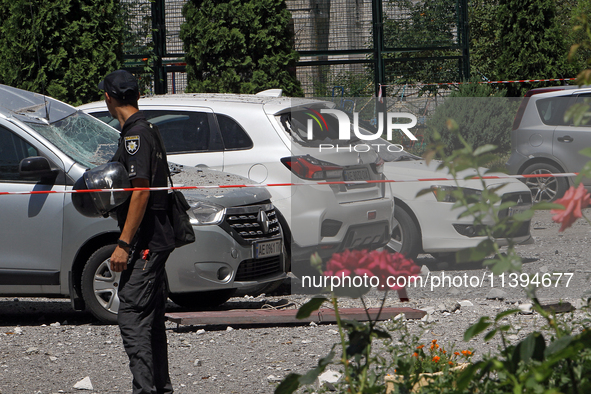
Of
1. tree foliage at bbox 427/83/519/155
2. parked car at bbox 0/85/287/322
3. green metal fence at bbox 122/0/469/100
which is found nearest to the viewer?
tree foliage at bbox 427/83/519/155

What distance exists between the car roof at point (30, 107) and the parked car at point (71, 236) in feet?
0.08

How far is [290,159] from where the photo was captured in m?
6.41

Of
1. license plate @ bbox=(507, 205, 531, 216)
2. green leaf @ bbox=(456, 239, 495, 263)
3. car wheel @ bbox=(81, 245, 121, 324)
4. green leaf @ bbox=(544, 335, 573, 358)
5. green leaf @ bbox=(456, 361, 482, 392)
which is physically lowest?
car wheel @ bbox=(81, 245, 121, 324)

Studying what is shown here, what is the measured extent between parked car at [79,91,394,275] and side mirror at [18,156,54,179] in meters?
1.54

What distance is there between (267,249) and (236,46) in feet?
21.4

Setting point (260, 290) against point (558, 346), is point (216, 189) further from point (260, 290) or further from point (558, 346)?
point (558, 346)

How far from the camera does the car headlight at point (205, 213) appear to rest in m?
5.73

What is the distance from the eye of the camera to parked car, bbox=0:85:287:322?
5.62 meters

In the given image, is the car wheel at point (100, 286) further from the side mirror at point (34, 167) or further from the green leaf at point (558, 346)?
the green leaf at point (558, 346)

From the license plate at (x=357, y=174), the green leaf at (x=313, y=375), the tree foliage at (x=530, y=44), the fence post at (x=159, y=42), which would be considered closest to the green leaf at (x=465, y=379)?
the green leaf at (x=313, y=375)

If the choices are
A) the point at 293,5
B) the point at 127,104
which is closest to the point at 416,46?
the point at 293,5

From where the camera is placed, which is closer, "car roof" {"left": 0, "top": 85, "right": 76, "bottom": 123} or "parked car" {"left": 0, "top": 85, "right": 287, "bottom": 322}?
"parked car" {"left": 0, "top": 85, "right": 287, "bottom": 322}

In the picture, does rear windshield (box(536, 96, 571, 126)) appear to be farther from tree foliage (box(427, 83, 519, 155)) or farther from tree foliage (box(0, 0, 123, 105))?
tree foliage (box(0, 0, 123, 105))

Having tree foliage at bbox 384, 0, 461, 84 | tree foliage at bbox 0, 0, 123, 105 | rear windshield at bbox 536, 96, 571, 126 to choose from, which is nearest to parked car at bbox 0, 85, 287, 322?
rear windshield at bbox 536, 96, 571, 126
